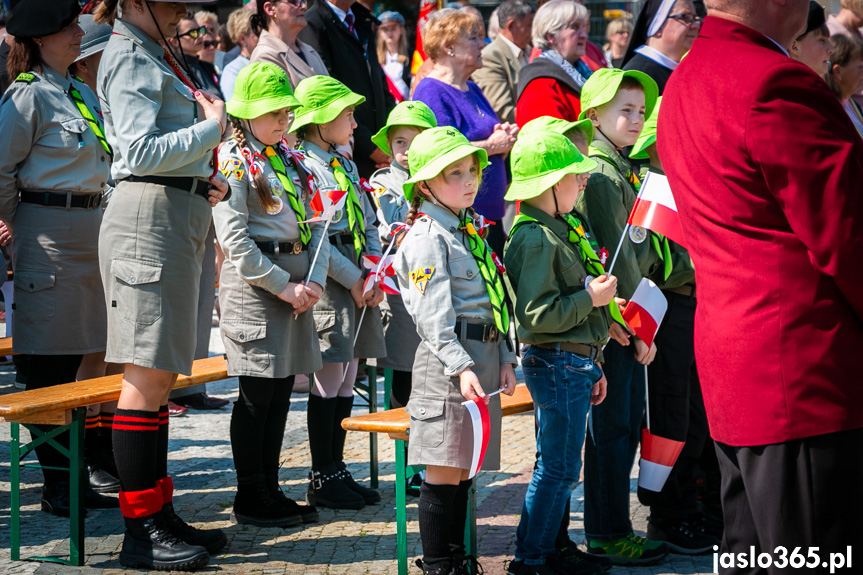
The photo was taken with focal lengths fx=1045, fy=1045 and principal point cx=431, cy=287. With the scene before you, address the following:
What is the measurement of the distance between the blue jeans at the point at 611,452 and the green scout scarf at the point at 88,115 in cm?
258

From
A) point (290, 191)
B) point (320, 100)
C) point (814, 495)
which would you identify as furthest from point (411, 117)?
point (814, 495)

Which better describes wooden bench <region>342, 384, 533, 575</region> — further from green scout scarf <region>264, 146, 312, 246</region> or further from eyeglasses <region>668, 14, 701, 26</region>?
eyeglasses <region>668, 14, 701, 26</region>

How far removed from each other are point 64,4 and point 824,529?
3.96 m

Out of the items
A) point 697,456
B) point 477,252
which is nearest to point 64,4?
point 477,252

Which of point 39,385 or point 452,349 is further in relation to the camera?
point 39,385

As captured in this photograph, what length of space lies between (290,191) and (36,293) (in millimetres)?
1294

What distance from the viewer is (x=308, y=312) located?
482cm

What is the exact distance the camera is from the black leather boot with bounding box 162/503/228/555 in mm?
4273

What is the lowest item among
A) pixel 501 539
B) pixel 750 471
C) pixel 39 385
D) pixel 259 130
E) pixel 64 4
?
pixel 501 539

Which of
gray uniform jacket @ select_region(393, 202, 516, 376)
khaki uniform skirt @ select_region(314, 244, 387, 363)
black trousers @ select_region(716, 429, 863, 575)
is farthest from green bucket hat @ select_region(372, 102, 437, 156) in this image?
black trousers @ select_region(716, 429, 863, 575)

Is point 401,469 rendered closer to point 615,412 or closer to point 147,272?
point 615,412

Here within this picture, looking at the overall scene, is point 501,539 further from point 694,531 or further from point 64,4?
point 64,4

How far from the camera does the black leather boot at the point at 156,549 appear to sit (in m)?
4.12

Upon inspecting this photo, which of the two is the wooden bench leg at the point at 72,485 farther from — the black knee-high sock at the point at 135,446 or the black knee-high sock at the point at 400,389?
the black knee-high sock at the point at 400,389
